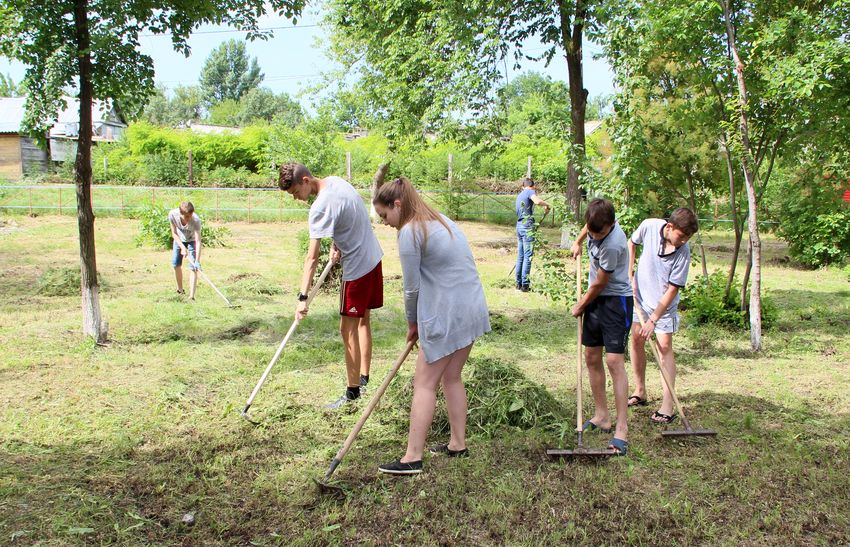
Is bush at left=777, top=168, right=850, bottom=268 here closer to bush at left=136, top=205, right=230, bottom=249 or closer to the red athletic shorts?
the red athletic shorts

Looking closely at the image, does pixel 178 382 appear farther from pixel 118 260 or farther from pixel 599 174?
pixel 118 260

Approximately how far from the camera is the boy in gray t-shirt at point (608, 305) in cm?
419

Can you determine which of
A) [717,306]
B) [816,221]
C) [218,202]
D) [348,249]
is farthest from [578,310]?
[218,202]

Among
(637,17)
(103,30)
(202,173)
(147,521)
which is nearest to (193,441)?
(147,521)

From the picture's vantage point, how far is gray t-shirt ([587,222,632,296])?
13.8 feet

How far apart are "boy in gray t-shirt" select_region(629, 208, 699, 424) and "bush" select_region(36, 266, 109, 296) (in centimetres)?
774

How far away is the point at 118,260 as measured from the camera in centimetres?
1320

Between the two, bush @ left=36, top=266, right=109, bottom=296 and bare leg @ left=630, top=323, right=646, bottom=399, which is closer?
bare leg @ left=630, top=323, right=646, bottom=399

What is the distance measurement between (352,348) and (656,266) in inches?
90.7

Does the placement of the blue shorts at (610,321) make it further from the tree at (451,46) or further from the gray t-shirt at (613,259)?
the tree at (451,46)

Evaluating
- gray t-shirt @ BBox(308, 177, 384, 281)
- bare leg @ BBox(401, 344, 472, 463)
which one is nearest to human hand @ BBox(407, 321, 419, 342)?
bare leg @ BBox(401, 344, 472, 463)

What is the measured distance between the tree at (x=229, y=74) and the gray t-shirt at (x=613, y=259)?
78546 millimetres

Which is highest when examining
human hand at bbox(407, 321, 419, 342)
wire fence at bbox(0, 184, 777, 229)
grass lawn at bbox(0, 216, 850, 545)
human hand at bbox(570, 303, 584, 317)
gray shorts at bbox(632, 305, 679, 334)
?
wire fence at bbox(0, 184, 777, 229)

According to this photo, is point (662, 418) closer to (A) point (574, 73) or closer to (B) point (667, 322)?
(B) point (667, 322)
